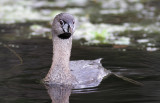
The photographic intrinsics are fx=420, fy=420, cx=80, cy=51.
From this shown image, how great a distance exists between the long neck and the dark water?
44 cm

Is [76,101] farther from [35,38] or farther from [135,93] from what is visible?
[35,38]

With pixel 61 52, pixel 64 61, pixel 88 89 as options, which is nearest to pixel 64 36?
pixel 61 52

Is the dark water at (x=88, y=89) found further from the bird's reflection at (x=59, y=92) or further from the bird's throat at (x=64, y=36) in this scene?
the bird's throat at (x=64, y=36)

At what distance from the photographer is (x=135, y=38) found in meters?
10.8

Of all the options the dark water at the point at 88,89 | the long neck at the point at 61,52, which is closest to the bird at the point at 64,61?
the long neck at the point at 61,52

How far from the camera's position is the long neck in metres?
6.60

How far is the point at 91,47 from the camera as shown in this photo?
9547 millimetres

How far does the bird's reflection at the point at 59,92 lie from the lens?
18.6ft

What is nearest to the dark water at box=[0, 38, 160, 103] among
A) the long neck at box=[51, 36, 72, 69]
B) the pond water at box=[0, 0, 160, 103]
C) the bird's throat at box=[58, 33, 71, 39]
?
the pond water at box=[0, 0, 160, 103]

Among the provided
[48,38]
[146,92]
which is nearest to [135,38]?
[48,38]

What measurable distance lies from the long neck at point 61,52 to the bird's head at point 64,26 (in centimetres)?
8

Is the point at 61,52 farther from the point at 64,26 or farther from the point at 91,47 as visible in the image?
the point at 91,47

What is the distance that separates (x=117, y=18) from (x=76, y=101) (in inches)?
333

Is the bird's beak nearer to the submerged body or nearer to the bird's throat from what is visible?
the submerged body
